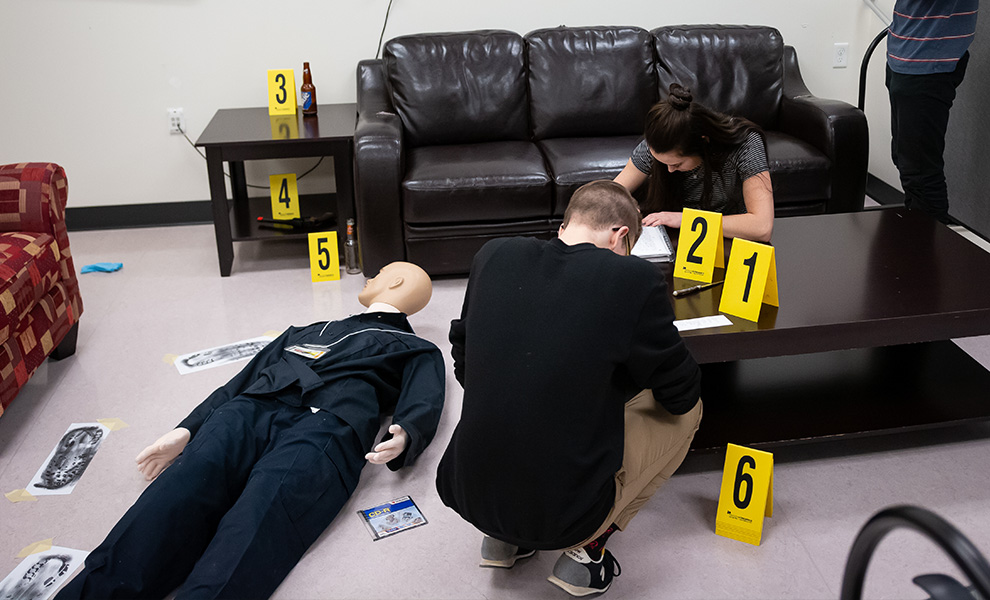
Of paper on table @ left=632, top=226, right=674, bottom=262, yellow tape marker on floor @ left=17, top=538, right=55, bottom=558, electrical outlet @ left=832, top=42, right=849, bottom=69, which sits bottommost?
yellow tape marker on floor @ left=17, top=538, right=55, bottom=558

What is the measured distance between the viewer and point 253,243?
3902mm

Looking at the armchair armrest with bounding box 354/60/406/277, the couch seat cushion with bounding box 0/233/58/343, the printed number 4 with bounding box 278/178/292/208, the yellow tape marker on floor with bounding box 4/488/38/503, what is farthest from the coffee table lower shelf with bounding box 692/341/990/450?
the printed number 4 with bounding box 278/178/292/208

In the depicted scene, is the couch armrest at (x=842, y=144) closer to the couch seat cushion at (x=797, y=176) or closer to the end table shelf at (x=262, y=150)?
the couch seat cushion at (x=797, y=176)

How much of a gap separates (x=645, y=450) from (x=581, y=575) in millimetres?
295

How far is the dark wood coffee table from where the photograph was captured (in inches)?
78.6

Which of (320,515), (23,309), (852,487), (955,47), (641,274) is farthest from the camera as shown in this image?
(955,47)

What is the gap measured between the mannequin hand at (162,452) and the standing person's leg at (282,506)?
0.23m

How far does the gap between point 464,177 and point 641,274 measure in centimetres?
181

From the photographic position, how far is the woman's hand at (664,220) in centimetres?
255

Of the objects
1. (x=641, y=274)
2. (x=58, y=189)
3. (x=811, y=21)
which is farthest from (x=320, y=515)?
(x=811, y=21)

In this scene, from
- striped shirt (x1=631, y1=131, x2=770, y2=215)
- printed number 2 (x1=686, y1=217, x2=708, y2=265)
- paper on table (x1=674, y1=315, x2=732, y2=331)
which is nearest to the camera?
paper on table (x1=674, y1=315, x2=732, y2=331)

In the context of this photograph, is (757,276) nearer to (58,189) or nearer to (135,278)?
(58,189)

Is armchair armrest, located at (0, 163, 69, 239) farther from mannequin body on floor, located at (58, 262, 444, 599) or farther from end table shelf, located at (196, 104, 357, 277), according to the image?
mannequin body on floor, located at (58, 262, 444, 599)

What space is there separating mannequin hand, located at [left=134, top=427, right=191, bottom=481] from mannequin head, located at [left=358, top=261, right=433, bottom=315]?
28.6 inches
